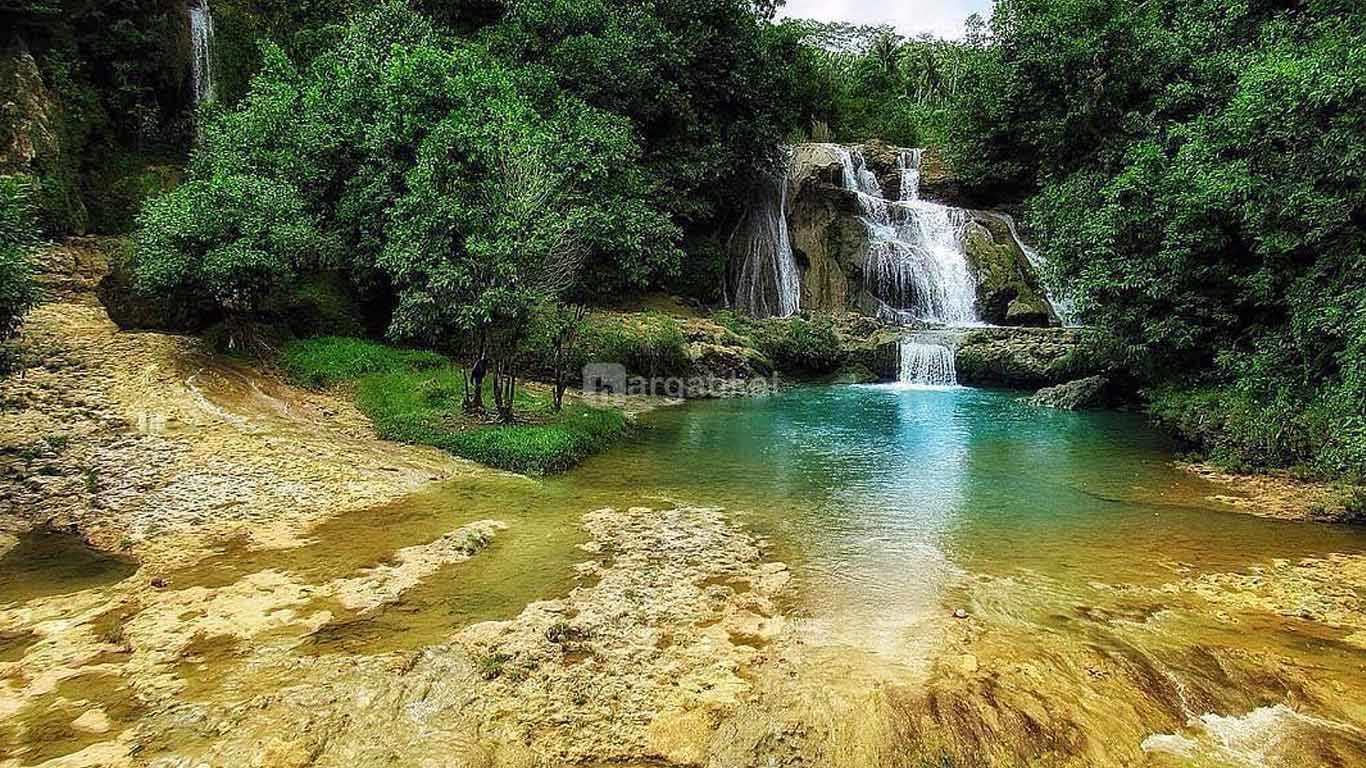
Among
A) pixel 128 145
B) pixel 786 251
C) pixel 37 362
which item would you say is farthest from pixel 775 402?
pixel 128 145

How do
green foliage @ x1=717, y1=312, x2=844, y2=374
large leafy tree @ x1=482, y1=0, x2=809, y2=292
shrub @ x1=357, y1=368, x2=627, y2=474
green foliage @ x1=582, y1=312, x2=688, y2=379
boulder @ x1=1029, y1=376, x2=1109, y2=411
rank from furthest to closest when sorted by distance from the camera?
green foliage @ x1=717, y1=312, x2=844, y2=374, large leafy tree @ x1=482, y1=0, x2=809, y2=292, green foliage @ x1=582, y1=312, x2=688, y2=379, boulder @ x1=1029, y1=376, x2=1109, y2=411, shrub @ x1=357, y1=368, x2=627, y2=474

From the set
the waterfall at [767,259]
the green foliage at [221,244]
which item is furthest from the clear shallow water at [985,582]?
the waterfall at [767,259]

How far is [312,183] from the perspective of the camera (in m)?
19.6

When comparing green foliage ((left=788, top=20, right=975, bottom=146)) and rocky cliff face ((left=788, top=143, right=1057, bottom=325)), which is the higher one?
green foliage ((left=788, top=20, right=975, bottom=146))

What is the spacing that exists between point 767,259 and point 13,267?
27.2 meters

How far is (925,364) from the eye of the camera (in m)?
25.5

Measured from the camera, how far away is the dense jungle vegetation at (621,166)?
1259cm

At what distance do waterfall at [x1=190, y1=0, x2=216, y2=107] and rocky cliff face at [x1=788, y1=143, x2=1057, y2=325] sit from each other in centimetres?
2231

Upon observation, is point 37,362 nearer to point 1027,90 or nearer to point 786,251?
point 786,251

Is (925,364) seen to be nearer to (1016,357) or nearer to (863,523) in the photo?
(1016,357)

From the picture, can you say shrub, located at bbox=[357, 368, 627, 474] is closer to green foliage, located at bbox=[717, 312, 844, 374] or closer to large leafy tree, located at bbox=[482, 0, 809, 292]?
green foliage, located at bbox=[717, 312, 844, 374]

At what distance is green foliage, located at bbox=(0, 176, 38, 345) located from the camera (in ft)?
28.9

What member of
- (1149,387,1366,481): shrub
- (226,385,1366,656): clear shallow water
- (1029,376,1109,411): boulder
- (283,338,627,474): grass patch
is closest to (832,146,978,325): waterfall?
(1029,376,1109,411): boulder

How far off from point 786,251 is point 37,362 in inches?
1033
